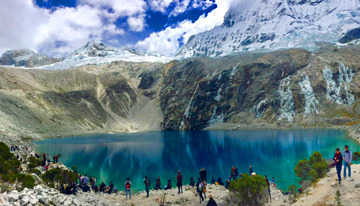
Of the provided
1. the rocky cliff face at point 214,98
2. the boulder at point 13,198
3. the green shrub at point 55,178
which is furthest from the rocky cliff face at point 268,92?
the boulder at point 13,198

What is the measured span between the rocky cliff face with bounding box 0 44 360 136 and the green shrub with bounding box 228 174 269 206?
108m

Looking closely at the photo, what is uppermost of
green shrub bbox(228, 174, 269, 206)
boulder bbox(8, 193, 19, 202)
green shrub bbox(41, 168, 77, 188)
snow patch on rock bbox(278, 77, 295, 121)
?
snow patch on rock bbox(278, 77, 295, 121)

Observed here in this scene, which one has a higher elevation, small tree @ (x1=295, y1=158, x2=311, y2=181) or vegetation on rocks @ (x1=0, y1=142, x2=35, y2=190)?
vegetation on rocks @ (x1=0, y1=142, x2=35, y2=190)

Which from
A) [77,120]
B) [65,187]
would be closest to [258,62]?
[77,120]

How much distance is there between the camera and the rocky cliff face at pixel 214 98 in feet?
429

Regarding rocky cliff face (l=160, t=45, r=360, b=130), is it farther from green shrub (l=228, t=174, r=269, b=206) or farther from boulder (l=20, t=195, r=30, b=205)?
boulder (l=20, t=195, r=30, b=205)

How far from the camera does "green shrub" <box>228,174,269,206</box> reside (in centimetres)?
1883

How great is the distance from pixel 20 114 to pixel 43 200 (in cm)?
11767

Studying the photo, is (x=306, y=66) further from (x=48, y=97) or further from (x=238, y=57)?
(x=48, y=97)

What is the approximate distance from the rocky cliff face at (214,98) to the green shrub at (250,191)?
108 metres

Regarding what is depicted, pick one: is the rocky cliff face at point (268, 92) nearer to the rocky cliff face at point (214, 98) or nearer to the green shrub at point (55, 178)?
the rocky cliff face at point (214, 98)

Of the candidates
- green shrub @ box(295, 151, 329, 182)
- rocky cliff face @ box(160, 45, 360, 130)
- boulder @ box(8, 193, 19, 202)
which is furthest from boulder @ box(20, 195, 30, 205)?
rocky cliff face @ box(160, 45, 360, 130)

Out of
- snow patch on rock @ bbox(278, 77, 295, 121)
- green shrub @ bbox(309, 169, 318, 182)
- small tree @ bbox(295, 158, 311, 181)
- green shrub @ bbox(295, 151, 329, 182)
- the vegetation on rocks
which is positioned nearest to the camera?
green shrub @ bbox(309, 169, 318, 182)

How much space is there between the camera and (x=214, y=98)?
167m
